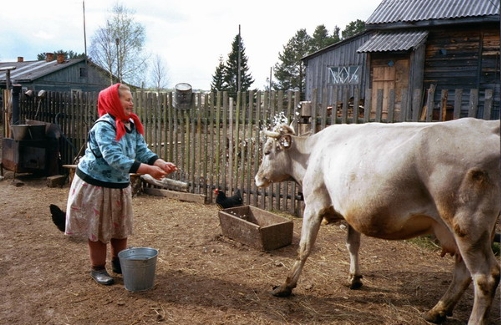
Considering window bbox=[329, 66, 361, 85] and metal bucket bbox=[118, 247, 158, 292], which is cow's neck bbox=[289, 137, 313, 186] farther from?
window bbox=[329, 66, 361, 85]

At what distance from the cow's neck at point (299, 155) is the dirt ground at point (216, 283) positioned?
42.2 inches

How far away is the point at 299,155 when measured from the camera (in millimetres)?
4625

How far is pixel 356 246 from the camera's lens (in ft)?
13.9

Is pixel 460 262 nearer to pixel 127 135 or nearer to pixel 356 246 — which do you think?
pixel 356 246

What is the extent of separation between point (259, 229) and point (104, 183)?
196 cm

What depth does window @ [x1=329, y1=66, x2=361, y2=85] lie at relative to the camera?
25.1 metres

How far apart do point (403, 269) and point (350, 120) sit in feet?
8.28

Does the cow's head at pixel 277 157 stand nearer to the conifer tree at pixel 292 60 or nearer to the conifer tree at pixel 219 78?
the conifer tree at pixel 219 78

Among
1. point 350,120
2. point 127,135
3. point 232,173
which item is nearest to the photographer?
point 127,135

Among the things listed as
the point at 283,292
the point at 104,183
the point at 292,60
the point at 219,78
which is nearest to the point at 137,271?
the point at 104,183

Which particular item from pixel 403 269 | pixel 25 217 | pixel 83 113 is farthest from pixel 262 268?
pixel 83 113

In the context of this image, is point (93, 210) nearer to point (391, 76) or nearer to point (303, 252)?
point (303, 252)

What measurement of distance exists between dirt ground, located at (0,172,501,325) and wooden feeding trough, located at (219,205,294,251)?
0.11 m

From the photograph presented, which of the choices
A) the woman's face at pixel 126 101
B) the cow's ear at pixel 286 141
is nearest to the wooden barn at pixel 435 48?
the cow's ear at pixel 286 141
